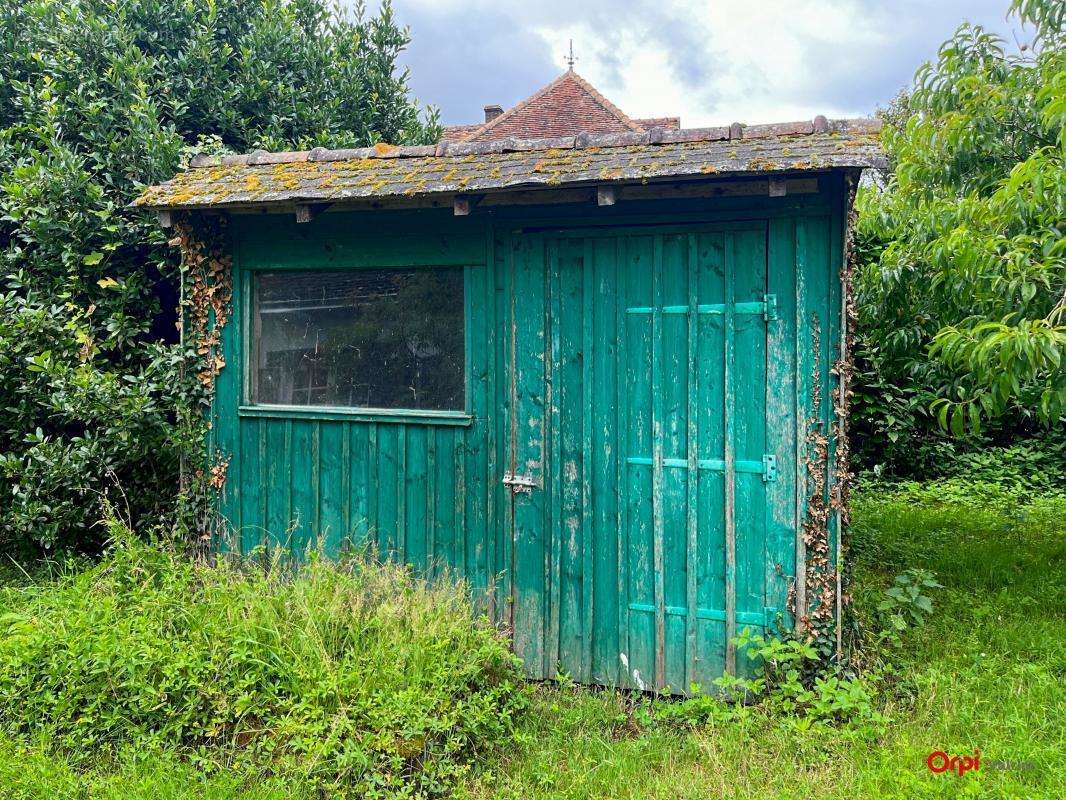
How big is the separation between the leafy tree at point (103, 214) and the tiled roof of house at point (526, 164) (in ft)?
4.31

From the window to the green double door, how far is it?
491 millimetres

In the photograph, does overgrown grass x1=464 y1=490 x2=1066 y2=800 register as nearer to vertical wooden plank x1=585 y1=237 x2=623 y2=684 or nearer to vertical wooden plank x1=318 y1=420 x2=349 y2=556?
vertical wooden plank x1=585 y1=237 x2=623 y2=684

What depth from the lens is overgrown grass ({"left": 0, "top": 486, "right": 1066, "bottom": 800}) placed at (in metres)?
3.41

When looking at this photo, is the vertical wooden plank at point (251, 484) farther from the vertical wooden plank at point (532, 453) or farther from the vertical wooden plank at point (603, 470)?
the vertical wooden plank at point (603, 470)

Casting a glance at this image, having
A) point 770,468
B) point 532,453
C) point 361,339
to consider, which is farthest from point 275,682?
point 770,468

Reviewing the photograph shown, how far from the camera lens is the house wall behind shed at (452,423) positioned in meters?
4.19

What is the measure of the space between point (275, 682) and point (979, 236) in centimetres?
466

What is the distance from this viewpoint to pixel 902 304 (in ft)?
19.1

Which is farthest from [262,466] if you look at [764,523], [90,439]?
[764,523]

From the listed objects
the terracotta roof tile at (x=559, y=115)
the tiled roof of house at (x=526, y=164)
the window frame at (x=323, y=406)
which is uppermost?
the terracotta roof tile at (x=559, y=115)

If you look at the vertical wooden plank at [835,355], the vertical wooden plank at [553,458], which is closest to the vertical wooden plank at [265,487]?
the vertical wooden plank at [553,458]

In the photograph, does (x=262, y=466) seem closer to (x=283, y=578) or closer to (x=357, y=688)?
(x=283, y=578)

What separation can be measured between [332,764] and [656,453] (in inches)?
94.2

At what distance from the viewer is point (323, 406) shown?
522cm
